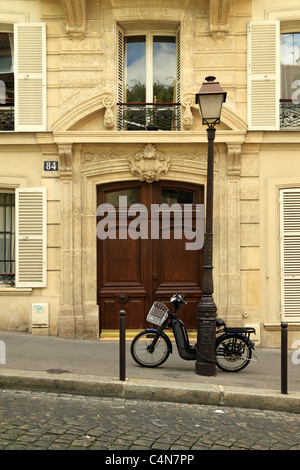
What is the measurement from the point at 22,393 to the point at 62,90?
5446 mm

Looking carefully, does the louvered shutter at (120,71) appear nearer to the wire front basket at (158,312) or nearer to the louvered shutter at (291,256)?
the louvered shutter at (291,256)

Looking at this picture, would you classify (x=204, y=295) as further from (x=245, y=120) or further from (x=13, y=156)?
(x=13, y=156)

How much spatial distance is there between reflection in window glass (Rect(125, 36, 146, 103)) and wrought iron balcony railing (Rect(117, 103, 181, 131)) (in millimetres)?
358

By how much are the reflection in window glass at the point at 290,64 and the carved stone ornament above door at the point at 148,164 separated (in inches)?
100

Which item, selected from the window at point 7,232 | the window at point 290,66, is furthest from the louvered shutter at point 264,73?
the window at point 7,232

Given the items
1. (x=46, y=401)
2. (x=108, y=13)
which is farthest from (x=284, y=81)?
(x=46, y=401)

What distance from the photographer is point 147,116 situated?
9.29m

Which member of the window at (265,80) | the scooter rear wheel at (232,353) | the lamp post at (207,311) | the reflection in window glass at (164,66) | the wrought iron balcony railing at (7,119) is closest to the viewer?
the lamp post at (207,311)

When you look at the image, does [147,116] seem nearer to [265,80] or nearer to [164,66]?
[164,66]

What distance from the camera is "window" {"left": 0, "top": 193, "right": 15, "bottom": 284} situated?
31.1ft

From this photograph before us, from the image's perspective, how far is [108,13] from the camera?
9.18 metres

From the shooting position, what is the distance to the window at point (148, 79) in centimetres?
930

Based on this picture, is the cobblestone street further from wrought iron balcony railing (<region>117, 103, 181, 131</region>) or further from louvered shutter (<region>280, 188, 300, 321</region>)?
wrought iron balcony railing (<region>117, 103, 181, 131</region>)
